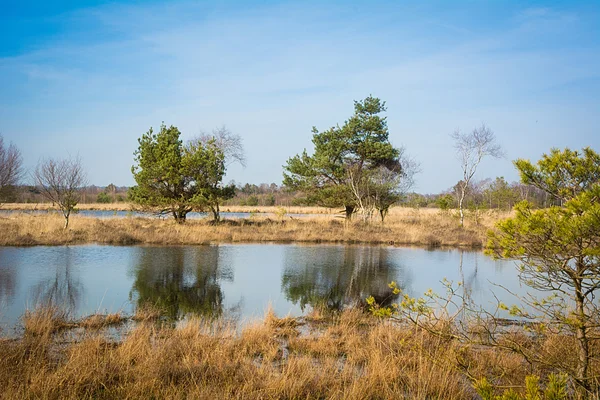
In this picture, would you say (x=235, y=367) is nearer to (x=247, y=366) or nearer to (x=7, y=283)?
(x=247, y=366)

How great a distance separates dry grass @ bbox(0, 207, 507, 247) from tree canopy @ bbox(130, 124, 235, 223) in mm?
1635

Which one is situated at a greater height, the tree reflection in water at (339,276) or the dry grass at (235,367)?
the dry grass at (235,367)

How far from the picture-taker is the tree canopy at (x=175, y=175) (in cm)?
2769

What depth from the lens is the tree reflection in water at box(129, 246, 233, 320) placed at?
10.9 m

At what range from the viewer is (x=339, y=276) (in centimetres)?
1579

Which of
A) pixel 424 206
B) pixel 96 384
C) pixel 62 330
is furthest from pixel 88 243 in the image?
pixel 424 206

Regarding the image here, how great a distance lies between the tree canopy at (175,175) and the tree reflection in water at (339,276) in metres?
9.50

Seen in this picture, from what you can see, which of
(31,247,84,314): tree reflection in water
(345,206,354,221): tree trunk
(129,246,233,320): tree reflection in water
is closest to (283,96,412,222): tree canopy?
(345,206,354,221): tree trunk

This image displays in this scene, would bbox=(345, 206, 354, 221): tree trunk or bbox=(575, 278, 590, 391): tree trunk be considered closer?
bbox=(575, 278, 590, 391): tree trunk

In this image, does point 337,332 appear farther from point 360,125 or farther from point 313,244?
point 360,125

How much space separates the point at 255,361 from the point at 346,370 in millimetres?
1506

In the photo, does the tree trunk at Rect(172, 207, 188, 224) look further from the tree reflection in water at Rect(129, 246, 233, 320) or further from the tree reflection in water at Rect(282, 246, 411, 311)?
the tree reflection in water at Rect(282, 246, 411, 311)

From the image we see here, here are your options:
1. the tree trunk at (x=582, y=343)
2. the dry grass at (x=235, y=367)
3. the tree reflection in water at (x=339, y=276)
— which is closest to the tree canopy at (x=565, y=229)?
the tree trunk at (x=582, y=343)

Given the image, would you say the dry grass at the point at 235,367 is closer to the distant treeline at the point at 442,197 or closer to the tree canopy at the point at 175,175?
the distant treeline at the point at 442,197
